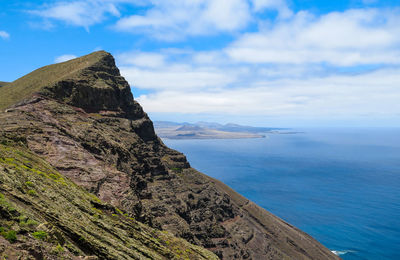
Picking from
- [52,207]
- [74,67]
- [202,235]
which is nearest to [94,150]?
[52,207]

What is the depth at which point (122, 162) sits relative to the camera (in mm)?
57938

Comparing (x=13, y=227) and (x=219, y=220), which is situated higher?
(x=13, y=227)

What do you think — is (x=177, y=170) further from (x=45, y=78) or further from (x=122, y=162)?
(x=45, y=78)

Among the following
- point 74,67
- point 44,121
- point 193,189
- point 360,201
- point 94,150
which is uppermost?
point 74,67

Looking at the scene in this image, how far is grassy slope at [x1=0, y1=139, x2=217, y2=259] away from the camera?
1586 centimetres

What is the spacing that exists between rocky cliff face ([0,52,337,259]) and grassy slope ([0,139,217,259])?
2743 mm

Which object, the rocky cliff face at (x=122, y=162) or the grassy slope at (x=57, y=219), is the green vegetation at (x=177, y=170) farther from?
the grassy slope at (x=57, y=219)

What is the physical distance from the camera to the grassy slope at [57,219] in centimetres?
1586

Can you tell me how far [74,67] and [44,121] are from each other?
51.2 meters

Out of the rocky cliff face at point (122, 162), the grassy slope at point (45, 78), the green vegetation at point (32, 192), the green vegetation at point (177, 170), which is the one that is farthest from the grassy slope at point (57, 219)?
the green vegetation at point (177, 170)

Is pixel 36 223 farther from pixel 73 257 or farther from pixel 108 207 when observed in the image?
pixel 108 207

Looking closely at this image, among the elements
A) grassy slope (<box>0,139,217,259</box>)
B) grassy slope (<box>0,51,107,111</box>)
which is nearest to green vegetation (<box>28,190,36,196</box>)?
grassy slope (<box>0,139,217,259</box>)

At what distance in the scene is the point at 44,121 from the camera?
52.0m

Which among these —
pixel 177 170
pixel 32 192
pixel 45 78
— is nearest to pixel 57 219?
A: pixel 32 192
